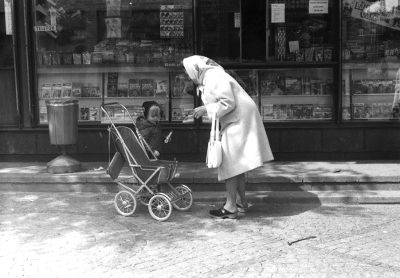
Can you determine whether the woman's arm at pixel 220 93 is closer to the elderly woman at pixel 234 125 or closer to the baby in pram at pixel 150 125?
the elderly woman at pixel 234 125

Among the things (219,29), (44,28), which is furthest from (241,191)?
(44,28)

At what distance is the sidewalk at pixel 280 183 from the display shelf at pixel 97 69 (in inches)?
65.0

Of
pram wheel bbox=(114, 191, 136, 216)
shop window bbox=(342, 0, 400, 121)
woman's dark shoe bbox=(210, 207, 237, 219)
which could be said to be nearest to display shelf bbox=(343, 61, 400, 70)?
shop window bbox=(342, 0, 400, 121)

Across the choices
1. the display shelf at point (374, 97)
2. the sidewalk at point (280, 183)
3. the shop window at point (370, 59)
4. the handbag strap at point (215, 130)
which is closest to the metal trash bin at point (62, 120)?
the sidewalk at point (280, 183)

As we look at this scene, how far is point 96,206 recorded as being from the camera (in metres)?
7.16

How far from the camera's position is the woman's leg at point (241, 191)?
21.7ft

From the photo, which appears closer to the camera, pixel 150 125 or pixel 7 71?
pixel 150 125

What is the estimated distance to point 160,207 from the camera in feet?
21.2

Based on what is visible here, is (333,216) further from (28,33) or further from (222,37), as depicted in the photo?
(28,33)

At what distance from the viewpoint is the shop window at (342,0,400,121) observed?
8.61m

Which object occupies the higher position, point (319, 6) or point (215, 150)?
point (319, 6)

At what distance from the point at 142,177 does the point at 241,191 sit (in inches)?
44.7

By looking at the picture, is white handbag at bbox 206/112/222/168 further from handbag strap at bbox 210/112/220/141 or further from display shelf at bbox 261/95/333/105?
display shelf at bbox 261/95/333/105

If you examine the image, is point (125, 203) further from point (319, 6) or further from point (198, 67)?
point (319, 6)
